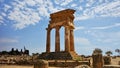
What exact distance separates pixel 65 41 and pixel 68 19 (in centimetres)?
363

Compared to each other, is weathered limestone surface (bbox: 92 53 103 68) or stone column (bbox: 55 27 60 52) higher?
stone column (bbox: 55 27 60 52)

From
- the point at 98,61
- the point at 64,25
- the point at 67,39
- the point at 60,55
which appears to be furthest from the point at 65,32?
the point at 98,61

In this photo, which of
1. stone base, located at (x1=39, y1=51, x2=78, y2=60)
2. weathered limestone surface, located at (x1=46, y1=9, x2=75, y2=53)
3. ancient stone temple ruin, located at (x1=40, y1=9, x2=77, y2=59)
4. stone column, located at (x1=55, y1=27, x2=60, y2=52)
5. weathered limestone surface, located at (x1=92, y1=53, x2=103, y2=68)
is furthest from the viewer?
stone column, located at (x1=55, y1=27, x2=60, y2=52)

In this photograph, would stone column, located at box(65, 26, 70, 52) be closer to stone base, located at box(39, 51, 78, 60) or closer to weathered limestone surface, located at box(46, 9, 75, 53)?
weathered limestone surface, located at box(46, 9, 75, 53)

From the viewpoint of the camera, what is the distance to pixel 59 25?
109 feet

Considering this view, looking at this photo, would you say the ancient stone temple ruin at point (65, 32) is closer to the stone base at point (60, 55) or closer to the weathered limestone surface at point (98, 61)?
the stone base at point (60, 55)

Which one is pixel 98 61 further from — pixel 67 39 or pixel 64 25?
pixel 64 25

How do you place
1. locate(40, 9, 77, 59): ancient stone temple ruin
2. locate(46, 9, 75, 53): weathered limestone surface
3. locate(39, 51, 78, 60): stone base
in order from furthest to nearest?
locate(46, 9, 75, 53): weathered limestone surface, locate(40, 9, 77, 59): ancient stone temple ruin, locate(39, 51, 78, 60): stone base

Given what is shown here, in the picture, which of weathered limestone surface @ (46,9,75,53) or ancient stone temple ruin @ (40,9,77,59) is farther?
weathered limestone surface @ (46,9,75,53)

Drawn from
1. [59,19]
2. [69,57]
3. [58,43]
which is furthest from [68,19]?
[69,57]

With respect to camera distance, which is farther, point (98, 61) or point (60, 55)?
point (60, 55)

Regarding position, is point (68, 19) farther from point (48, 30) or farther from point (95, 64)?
point (95, 64)

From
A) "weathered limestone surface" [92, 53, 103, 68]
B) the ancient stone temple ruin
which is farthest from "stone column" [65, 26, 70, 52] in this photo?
"weathered limestone surface" [92, 53, 103, 68]

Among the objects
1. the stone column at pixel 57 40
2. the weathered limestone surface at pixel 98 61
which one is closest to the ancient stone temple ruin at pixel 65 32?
the stone column at pixel 57 40
